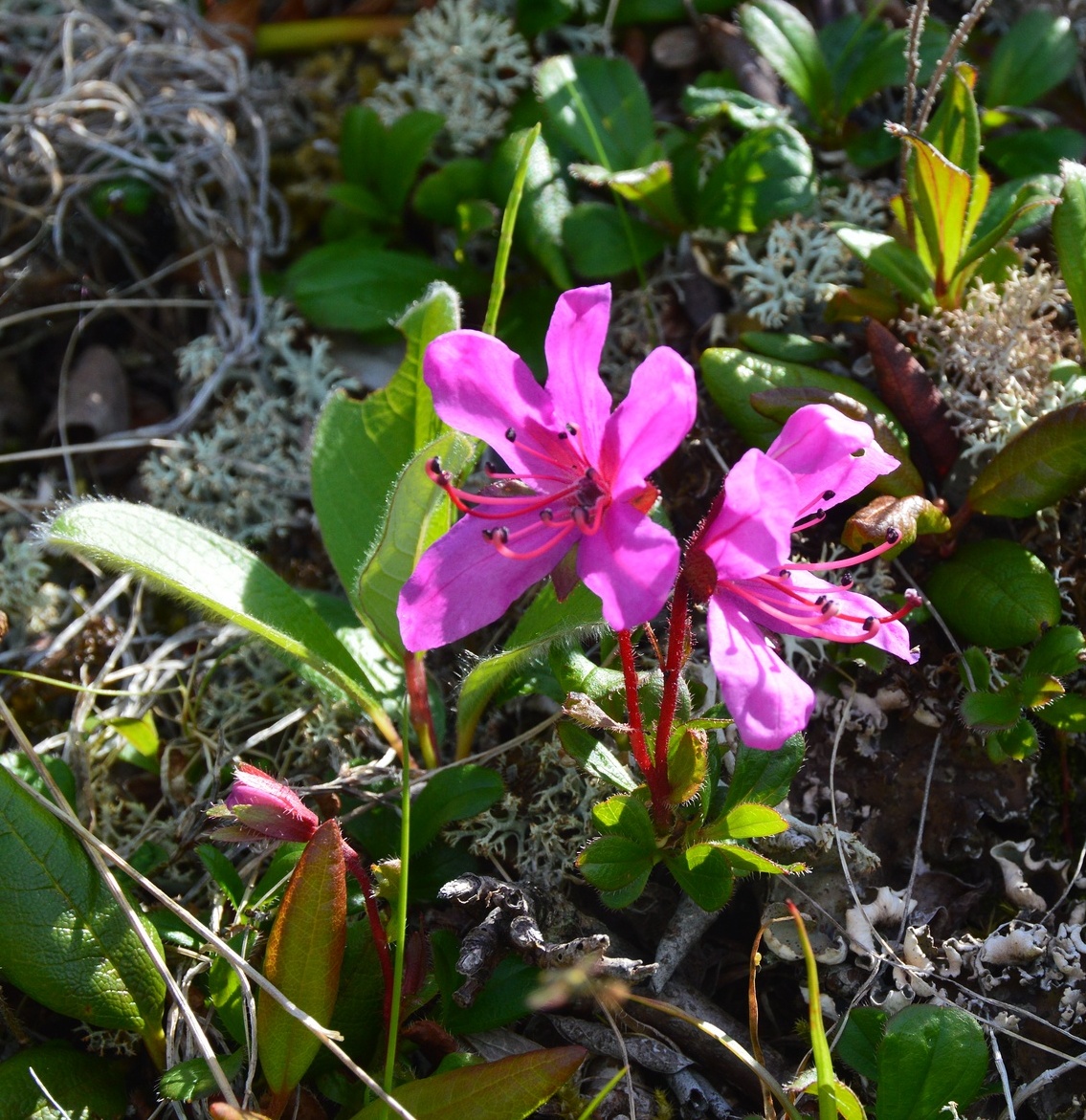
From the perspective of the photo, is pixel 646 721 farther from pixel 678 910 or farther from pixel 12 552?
pixel 12 552

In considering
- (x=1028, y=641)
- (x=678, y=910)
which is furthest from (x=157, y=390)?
(x=1028, y=641)

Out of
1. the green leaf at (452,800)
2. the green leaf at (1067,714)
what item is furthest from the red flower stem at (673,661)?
the green leaf at (1067,714)

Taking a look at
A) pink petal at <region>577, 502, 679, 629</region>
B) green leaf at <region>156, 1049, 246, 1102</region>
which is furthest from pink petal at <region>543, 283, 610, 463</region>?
green leaf at <region>156, 1049, 246, 1102</region>

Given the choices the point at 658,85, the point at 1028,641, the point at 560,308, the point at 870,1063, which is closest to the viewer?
the point at 560,308

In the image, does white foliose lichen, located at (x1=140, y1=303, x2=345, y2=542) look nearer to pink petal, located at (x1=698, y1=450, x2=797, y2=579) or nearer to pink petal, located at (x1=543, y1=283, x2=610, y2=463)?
pink petal, located at (x1=543, y1=283, x2=610, y2=463)

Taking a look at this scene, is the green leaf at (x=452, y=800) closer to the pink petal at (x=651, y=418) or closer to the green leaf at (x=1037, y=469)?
the pink petal at (x=651, y=418)
